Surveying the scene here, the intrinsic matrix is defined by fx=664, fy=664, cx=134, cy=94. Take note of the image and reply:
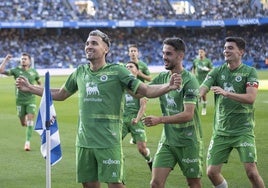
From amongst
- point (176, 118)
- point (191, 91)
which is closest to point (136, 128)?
point (191, 91)

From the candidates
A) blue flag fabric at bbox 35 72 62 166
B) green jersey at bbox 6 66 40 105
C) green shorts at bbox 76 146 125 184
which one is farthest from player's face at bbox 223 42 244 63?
green jersey at bbox 6 66 40 105

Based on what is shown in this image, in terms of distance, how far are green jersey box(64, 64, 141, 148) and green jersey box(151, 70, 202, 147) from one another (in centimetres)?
91

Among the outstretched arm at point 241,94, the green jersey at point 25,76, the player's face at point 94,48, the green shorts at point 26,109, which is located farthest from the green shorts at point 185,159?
the green shorts at point 26,109

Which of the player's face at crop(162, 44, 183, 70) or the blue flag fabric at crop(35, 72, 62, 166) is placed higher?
the player's face at crop(162, 44, 183, 70)

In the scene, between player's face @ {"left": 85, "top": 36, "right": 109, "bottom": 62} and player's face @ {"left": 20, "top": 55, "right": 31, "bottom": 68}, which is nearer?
player's face @ {"left": 85, "top": 36, "right": 109, "bottom": 62}

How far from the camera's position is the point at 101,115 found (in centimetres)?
762

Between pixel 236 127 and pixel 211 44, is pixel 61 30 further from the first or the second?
pixel 236 127

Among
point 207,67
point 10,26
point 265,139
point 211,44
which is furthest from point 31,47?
point 265,139

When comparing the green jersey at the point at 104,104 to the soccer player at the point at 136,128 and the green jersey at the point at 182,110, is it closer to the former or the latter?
the green jersey at the point at 182,110

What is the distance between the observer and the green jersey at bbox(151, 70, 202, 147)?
8273 mm

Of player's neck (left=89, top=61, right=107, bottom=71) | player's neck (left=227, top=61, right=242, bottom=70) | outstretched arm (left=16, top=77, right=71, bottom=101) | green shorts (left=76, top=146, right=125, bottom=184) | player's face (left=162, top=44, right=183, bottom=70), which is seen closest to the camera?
green shorts (left=76, top=146, right=125, bottom=184)

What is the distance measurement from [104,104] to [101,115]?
0.43 feet

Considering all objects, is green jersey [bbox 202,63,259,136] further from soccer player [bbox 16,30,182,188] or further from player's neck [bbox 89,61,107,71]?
player's neck [bbox 89,61,107,71]

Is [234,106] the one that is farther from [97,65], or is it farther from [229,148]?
[97,65]
